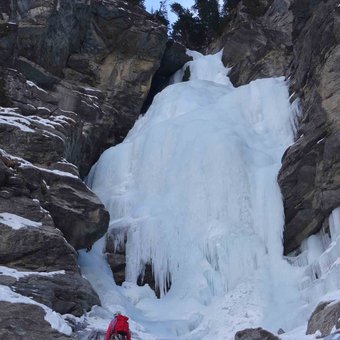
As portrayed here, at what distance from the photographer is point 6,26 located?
68.7 ft

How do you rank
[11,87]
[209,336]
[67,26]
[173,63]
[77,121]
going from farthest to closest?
[173,63]
[67,26]
[77,121]
[11,87]
[209,336]

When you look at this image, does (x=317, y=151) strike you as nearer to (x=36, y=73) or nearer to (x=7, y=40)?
(x=36, y=73)

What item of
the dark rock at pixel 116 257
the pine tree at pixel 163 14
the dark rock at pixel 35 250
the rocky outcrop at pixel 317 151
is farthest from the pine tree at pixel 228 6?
the dark rock at pixel 35 250

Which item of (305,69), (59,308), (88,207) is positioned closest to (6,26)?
(88,207)

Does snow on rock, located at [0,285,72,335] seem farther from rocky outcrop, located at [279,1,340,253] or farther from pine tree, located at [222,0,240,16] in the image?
pine tree, located at [222,0,240,16]

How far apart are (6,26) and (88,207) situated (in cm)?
850

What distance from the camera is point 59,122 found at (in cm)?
1897

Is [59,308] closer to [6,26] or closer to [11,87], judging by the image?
[11,87]

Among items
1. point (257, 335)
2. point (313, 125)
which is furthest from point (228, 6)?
point (257, 335)

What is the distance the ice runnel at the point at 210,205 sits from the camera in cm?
1534

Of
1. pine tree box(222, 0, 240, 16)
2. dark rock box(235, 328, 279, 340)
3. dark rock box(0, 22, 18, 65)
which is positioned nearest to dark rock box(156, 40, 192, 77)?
pine tree box(222, 0, 240, 16)

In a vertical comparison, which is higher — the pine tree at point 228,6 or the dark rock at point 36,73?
the pine tree at point 228,6

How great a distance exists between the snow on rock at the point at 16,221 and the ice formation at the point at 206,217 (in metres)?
3.02

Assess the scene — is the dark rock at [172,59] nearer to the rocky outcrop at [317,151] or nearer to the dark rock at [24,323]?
the rocky outcrop at [317,151]
